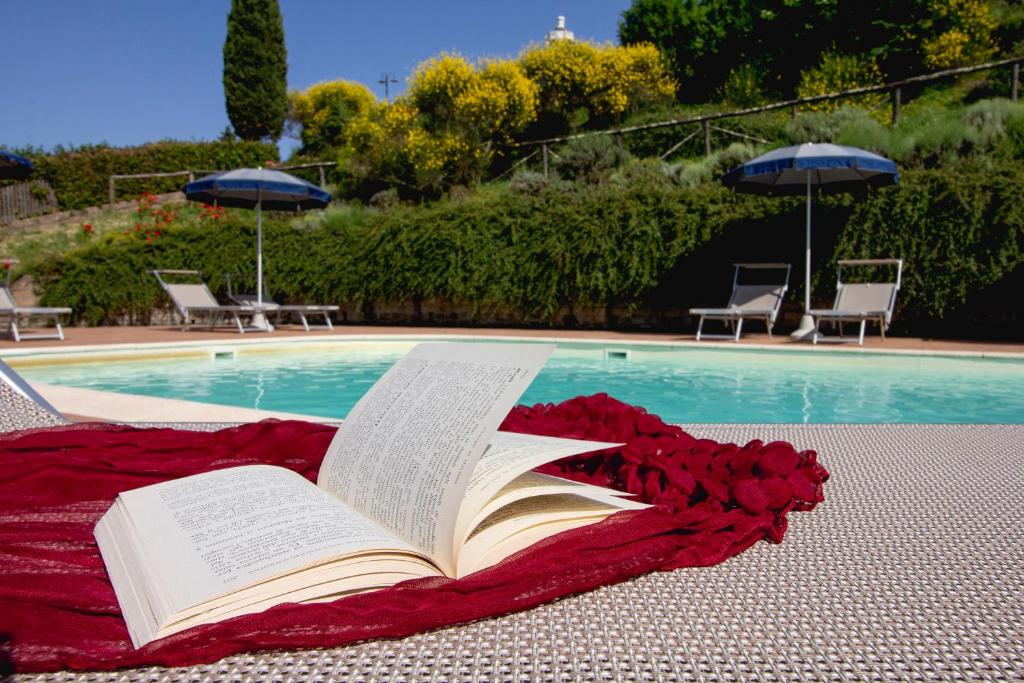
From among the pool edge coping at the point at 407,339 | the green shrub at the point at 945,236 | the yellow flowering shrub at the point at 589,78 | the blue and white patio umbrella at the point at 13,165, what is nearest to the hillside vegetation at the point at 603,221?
the green shrub at the point at 945,236

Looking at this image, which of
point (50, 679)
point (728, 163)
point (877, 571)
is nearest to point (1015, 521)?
point (877, 571)

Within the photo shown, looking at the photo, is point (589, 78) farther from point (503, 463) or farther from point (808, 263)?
point (503, 463)

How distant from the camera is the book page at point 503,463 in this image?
1292mm

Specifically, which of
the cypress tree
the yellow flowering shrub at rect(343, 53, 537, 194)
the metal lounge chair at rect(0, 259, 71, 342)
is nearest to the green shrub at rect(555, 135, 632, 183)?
the yellow flowering shrub at rect(343, 53, 537, 194)

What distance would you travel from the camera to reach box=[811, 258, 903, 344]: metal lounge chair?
8438 mm

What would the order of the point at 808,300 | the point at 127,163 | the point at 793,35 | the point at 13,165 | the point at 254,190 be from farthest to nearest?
the point at 793,35 → the point at 127,163 → the point at 254,190 → the point at 13,165 → the point at 808,300

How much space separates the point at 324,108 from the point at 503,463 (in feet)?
136

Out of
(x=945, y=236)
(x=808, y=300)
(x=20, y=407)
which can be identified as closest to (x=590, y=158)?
(x=808, y=300)

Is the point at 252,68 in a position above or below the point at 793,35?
below

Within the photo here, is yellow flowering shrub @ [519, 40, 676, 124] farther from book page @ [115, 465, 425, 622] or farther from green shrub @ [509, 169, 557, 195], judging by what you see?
book page @ [115, 465, 425, 622]

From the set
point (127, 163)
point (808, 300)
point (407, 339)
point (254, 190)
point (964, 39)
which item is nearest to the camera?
point (808, 300)

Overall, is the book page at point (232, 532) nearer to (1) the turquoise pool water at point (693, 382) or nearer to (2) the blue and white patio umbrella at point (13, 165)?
(1) the turquoise pool water at point (693, 382)

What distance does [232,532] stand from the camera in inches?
49.1

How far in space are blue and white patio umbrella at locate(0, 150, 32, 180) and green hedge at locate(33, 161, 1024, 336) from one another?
7.29ft
